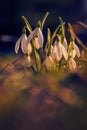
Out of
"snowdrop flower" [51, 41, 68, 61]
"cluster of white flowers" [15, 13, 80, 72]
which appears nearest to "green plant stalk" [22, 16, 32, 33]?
"cluster of white flowers" [15, 13, 80, 72]

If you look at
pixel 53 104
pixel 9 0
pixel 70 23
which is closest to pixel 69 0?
pixel 70 23

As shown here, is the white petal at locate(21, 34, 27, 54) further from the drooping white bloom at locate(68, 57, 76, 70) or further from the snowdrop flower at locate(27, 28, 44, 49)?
the drooping white bloom at locate(68, 57, 76, 70)

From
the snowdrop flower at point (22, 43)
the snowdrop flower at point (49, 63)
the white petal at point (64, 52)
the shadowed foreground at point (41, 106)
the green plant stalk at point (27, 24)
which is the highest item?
the green plant stalk at point (27, 24)

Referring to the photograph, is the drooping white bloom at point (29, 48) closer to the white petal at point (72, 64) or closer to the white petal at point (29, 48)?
the white petal at point (29, 48)

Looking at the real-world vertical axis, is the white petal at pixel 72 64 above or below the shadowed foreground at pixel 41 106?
above

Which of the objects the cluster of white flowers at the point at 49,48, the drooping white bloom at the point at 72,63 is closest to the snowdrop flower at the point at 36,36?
the cluster of white flowers at the point at 49,48
